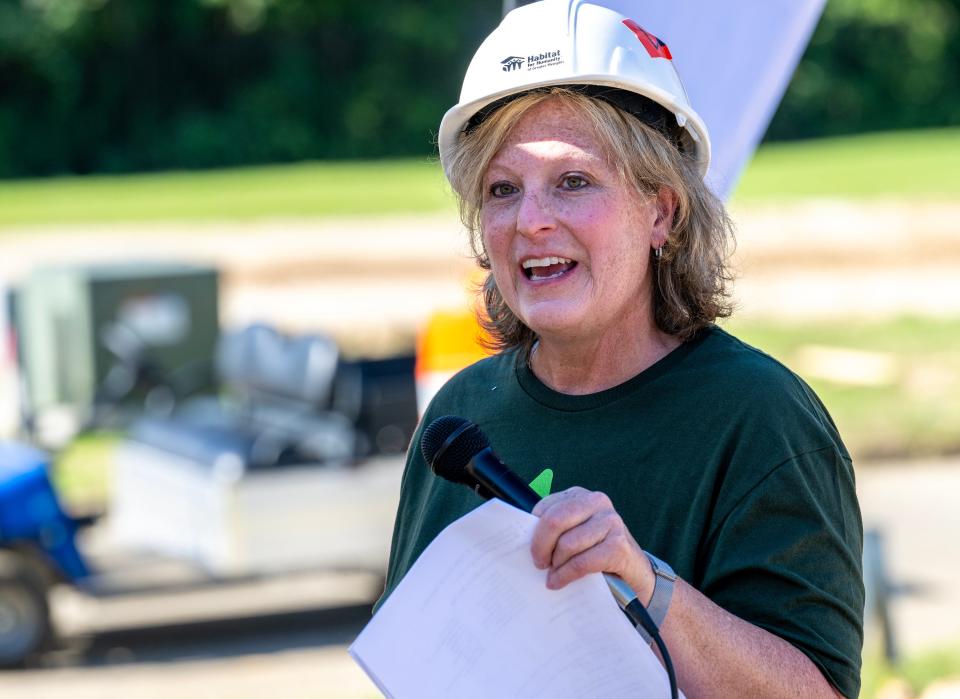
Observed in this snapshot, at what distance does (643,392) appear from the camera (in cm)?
214

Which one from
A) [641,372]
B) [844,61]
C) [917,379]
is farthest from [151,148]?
[641,372]

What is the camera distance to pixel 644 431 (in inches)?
82.3

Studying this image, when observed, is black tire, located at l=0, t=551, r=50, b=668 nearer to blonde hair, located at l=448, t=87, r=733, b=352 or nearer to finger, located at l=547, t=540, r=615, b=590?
blonde hair, located at l=448, t=87, r=733, b=352

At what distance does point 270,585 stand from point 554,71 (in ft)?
21.7

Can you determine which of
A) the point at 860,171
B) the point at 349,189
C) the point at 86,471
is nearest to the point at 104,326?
the point at 86,471

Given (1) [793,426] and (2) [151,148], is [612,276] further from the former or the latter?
(2) [151,148]

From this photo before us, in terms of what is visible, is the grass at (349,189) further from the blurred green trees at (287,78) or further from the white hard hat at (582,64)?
the white hard hat at (582,64)

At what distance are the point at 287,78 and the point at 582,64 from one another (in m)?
37.5

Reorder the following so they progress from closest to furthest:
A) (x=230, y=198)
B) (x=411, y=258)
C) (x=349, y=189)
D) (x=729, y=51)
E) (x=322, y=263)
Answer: (x=729, y=51)
(x=322, y=263)
(x=411, y=258)
(x=230, y=198)
(x=349, y=189)

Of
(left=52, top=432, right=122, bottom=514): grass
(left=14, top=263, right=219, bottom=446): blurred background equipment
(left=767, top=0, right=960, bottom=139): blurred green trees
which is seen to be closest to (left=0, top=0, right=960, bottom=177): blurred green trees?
(left=767, top=0, right=960, bottom=139): blurred green trees

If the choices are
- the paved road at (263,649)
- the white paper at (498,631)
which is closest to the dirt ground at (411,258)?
the paved road at (263,649)

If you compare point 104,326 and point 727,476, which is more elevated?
point 727,476

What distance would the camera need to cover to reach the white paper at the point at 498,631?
1.78m

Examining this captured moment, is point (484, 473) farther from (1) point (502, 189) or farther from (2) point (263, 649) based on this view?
(2) point (263, 649)
